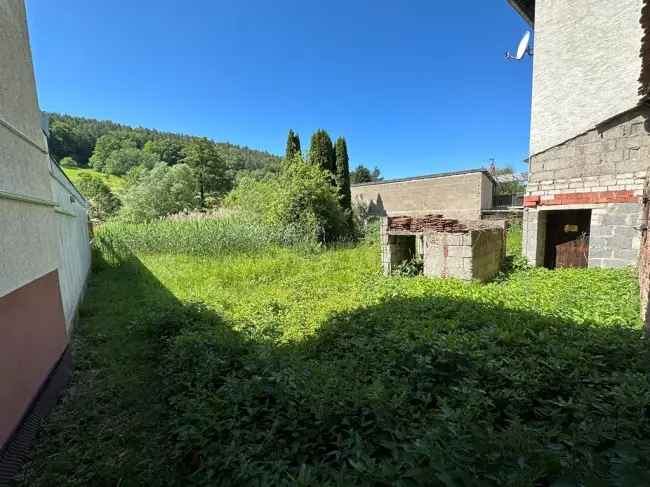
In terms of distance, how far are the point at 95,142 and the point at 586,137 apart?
61068mm

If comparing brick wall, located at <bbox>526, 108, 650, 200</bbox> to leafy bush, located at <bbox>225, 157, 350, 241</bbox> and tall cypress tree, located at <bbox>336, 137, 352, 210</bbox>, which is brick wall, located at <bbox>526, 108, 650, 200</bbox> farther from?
tall cypress tree, located at <bbox>336, 137, 352, 210</bbox>

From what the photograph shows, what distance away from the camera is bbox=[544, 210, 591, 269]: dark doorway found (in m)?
7.36

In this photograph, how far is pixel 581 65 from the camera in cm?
718

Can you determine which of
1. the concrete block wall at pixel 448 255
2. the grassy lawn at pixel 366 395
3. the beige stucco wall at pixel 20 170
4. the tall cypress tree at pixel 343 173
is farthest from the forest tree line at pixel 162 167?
the concrete block wall at pixel 448 255

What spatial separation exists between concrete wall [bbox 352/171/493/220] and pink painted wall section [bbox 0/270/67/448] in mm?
17293

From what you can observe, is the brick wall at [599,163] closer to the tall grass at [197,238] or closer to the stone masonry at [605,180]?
the stone masonry at [605,180]

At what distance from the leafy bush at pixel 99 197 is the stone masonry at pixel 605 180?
120 ft

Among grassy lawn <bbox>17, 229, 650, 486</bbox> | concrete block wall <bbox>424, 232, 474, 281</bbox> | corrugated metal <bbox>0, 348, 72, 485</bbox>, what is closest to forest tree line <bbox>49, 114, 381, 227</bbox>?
corrugated metal <bbox>0, 348, 72, 485</bbox>

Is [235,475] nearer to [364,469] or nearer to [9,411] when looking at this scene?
[364,469]

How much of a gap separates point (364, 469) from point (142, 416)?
220cm

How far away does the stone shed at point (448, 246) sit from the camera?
6.42 m

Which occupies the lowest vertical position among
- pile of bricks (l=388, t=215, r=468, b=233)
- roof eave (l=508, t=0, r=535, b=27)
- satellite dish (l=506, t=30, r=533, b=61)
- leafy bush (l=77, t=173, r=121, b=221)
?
pile of bricks (l=388, t=215, r=468, b=233)

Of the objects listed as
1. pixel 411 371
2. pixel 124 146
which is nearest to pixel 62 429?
pixel 411 371

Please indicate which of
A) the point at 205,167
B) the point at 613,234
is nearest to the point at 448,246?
the point at 613,234
